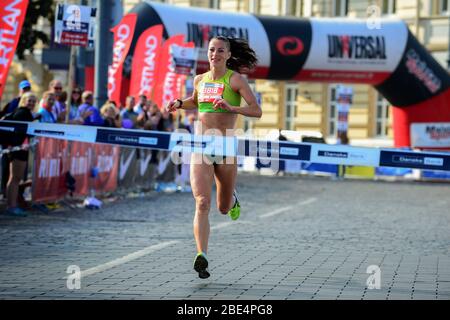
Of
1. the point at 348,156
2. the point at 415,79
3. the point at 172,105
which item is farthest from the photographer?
the point at 415,79

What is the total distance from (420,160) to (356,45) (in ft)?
59.4

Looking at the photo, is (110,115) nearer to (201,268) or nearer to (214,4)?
(201,268)

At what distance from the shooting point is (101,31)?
23.4 m

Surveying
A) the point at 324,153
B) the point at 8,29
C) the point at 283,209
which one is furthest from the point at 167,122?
the point at 324,153

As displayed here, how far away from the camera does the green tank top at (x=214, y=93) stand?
30.6 feet

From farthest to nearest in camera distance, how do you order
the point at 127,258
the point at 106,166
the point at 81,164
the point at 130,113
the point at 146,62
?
1. the point at 146,62
2. the point at 130,113
3. the point at 106,166
4. the point at 81,164
5. the point at 127,258

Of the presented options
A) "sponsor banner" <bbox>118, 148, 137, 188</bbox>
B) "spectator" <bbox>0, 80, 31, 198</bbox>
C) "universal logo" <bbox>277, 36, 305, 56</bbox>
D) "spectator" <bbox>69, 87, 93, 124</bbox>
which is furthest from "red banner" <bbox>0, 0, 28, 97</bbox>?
"universal logo" <bbox>277, 36, 305, 56</bbox>

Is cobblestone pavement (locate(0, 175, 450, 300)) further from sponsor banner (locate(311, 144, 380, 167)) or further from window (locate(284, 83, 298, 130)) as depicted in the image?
window (locate(284, 83, 298, 130))

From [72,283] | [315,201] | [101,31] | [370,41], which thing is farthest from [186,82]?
[72,283]

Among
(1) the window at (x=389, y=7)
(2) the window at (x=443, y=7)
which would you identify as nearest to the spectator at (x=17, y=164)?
(2) the window at (x=443, y=7)

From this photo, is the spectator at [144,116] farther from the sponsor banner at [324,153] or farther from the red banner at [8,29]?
the sponsor banner at [324,153]

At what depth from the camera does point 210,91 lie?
9328mm

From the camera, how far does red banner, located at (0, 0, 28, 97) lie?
1412 cm
